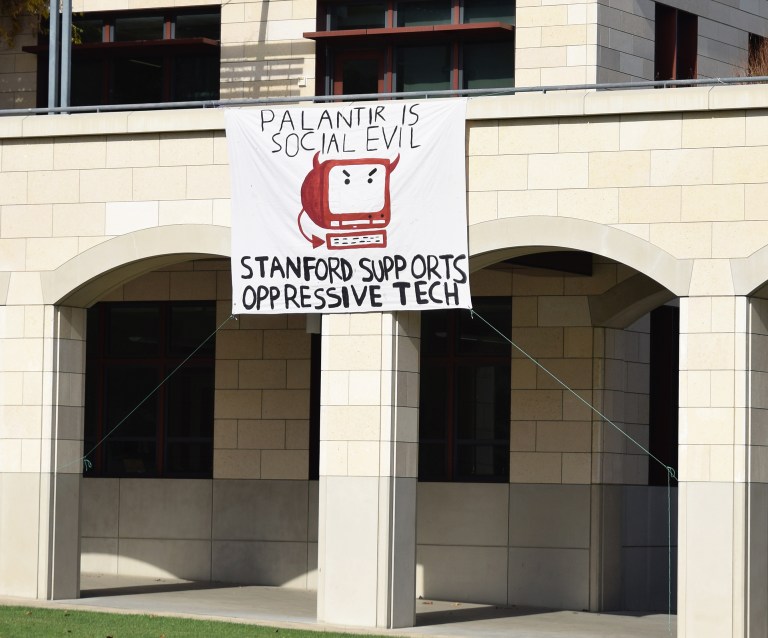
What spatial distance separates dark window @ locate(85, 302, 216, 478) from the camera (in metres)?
25.2

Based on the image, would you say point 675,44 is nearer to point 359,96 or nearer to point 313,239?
point 359,96

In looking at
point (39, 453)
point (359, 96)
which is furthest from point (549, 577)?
point (359, 96)

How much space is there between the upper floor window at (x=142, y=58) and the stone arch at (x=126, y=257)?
5.70m

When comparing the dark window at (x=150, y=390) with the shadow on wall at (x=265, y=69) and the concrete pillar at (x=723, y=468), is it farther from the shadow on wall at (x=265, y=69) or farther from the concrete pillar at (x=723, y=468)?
the concrete pillar at (x=723, y=468)

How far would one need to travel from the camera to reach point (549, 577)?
906 inches

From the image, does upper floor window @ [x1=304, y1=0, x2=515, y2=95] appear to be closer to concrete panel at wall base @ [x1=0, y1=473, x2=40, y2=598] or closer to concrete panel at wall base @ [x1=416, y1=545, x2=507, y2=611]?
concrete panel at wall base @ [x1=416, y1=545, x2=507, y2=611]

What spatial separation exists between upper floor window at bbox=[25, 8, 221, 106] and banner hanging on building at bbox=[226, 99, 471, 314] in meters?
6.13

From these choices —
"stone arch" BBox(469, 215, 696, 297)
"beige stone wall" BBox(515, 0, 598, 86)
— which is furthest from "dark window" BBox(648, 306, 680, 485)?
"stone arch" BBox(469, 215, 696, 297)

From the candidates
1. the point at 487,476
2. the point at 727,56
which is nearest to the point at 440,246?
the point at 487,476

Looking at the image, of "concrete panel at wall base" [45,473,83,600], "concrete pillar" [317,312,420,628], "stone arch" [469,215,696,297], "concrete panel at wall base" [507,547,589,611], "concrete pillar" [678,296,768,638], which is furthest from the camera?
"concrete panel at wall base" [507,547,589,611]

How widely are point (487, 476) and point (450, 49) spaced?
6.28 m

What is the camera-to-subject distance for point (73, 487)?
21047mm

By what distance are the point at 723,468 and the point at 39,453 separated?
8.35m

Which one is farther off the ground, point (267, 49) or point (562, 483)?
point (267, 49)
